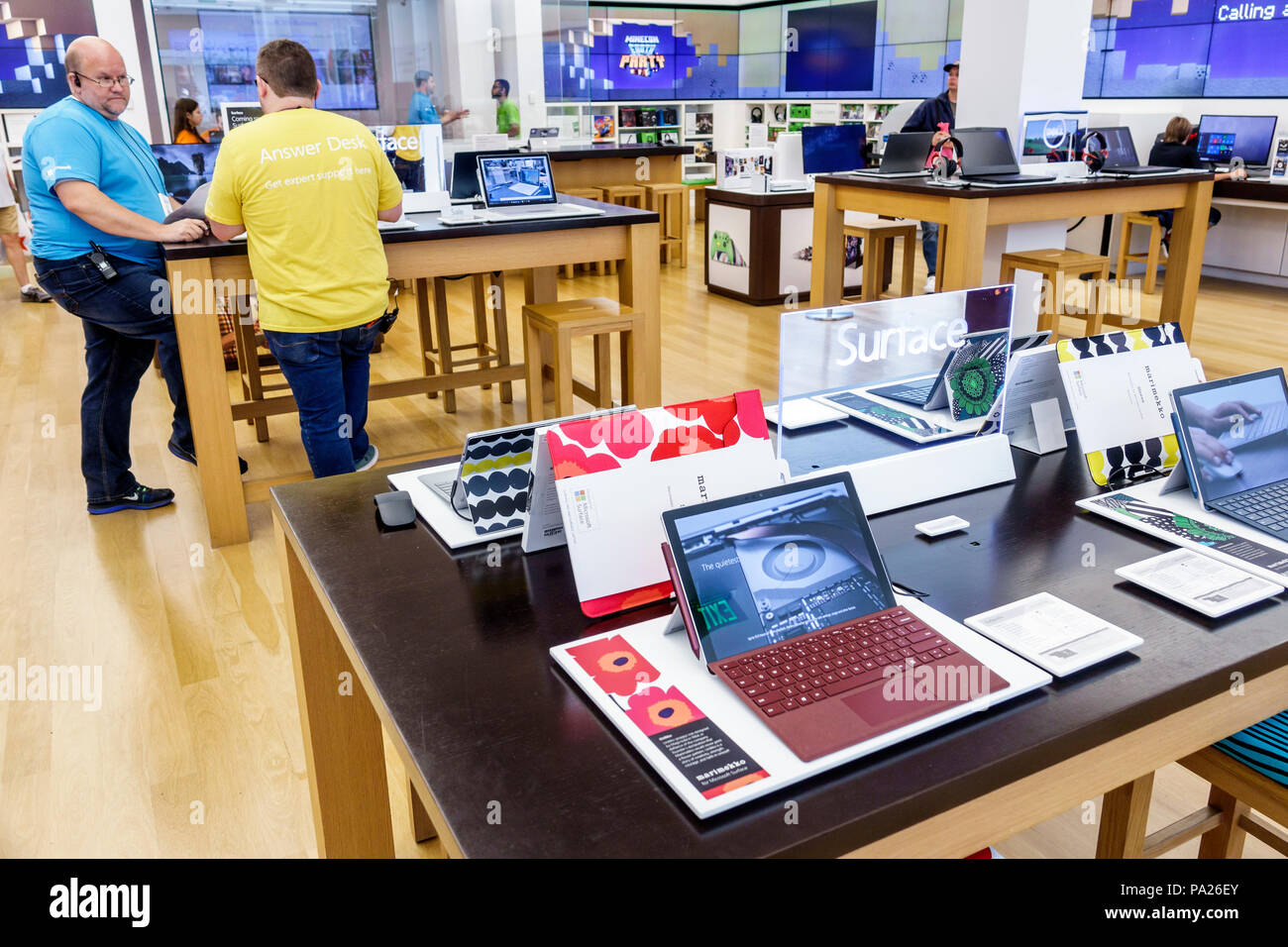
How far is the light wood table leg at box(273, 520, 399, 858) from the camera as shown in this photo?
1.54 metres

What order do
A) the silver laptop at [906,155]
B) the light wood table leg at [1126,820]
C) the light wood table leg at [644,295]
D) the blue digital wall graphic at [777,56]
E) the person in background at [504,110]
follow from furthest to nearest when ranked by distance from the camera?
the blue digital wall graphic at [777,56] < the person in background at [504,110] < the silver laptop at [906,155] < the light wood table leg at [644,295] < the light wood table leg at [1126,820]

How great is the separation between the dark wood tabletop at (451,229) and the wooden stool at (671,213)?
4177mm

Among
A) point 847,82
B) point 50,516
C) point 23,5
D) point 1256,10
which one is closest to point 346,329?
point 50,516

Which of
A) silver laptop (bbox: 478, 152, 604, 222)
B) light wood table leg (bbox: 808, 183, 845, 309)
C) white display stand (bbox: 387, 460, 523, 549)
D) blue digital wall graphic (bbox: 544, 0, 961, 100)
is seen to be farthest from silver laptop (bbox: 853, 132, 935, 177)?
blue digital wall graphic (bbox: 544, 0, 961, 100)

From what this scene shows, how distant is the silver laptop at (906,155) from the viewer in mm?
4836

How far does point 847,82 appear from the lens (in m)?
12.1

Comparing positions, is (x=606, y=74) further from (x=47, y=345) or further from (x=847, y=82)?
(x=47, y=345)

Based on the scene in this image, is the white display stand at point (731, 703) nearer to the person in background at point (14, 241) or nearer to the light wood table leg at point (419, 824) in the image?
the light wood table leg at point (419, 824)

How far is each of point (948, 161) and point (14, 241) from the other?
6417 mm

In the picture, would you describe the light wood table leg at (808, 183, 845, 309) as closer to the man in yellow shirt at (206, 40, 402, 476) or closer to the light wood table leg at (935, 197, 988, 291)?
the light wood table leg at (935, 197, 988, 291)

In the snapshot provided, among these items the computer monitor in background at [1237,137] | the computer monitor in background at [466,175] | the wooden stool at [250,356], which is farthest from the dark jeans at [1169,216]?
the wooden stool at [250,356]

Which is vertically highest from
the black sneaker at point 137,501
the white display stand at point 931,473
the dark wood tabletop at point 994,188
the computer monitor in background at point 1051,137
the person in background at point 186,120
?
the person in background at point 186,120

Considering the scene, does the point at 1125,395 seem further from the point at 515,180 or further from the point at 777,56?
the point at 777,56
